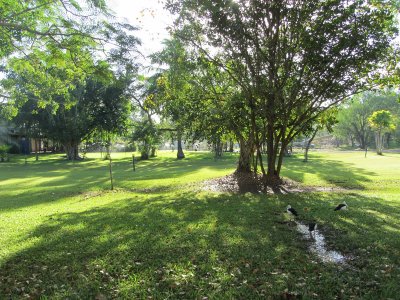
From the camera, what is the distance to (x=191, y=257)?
6.32 metres

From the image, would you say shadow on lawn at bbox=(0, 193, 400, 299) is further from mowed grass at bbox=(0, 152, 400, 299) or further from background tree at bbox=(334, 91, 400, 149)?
background tree at bbox=(334, 91, 400, 149)

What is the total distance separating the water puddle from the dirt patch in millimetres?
7495

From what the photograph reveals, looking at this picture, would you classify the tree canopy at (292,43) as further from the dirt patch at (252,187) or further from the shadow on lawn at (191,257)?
the shadow on lawn at (191,257)

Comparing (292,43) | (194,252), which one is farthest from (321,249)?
(292,43)

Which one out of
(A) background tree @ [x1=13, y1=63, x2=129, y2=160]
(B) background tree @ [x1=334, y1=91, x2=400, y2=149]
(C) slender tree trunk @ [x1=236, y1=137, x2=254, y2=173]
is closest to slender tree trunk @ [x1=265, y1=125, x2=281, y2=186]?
(C) slender tree trunk @ [x1=236, y1=137, x2=254, y2=173]

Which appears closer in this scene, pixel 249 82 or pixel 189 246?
pixel 189 246

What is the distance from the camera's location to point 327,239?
7.53 m

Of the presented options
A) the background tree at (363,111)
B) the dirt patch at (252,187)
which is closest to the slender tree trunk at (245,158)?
the dirt patch at (252,187)

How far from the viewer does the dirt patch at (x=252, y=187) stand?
52.9ft

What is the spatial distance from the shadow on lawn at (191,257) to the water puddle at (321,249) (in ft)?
0.70

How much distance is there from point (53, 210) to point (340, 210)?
9400mm

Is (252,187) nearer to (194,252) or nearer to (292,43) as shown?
(292,43)

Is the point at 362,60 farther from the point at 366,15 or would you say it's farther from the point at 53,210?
the point at 53,210

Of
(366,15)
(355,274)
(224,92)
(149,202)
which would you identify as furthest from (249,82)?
(355,274)
